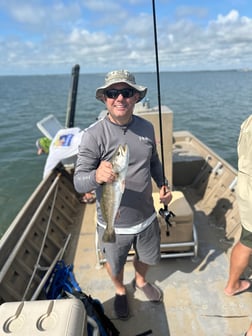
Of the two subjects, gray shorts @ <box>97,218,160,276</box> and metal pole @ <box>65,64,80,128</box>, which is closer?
gray shorts @ <box>97,218,160,276</box>

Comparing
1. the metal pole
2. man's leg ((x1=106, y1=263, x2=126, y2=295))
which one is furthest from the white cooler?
the metal pole

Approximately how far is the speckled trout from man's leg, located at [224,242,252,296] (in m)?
1.26

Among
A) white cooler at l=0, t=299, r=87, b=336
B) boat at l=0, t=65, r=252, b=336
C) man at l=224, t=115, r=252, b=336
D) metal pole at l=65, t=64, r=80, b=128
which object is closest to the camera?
white cooler at l=0, t=299, r=87, b=336

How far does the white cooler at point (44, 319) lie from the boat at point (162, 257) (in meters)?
0.03

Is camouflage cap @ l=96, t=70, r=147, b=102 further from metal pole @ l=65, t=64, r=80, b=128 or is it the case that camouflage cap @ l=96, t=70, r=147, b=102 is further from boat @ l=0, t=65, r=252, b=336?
metal pole @ l=65, t=64, r=80, b=128

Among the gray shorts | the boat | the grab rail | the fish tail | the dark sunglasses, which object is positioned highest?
the dark sunglasses

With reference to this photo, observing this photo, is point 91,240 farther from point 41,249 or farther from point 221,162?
point 221,162

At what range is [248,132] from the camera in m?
2.23

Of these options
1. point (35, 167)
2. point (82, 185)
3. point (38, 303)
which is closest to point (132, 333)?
point (38, 303)

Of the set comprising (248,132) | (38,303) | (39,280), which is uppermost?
(248,132)

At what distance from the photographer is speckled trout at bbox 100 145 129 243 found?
177cm

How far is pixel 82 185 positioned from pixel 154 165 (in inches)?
33.0

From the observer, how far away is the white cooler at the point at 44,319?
1477 mm

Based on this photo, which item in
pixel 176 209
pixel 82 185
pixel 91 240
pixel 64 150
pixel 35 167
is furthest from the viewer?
pixel 35 167
